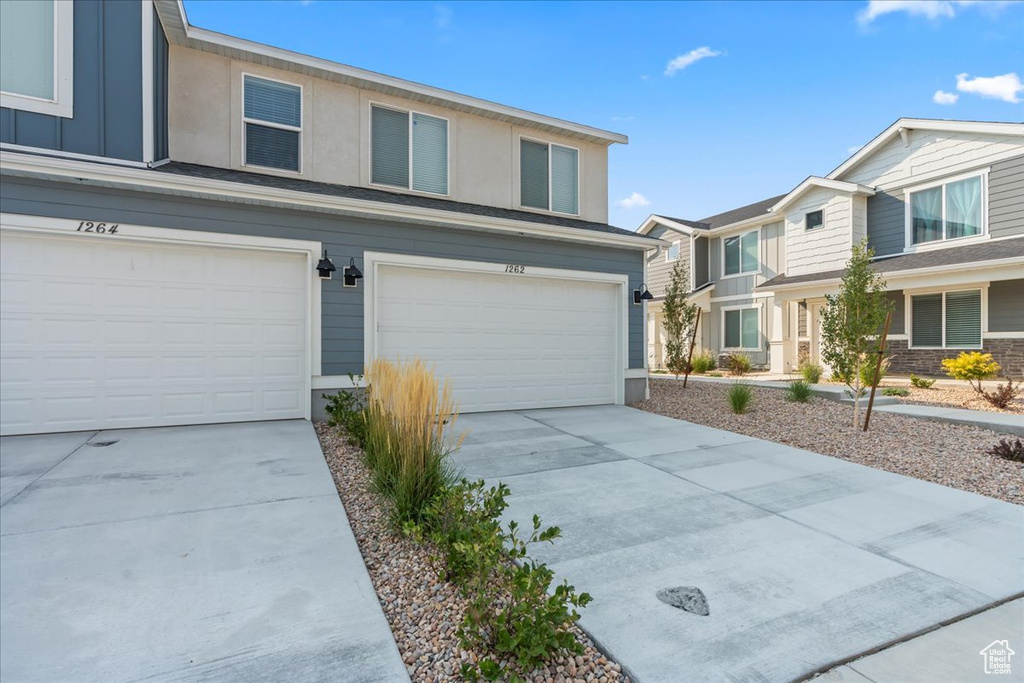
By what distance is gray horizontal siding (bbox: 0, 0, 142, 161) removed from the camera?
5.92 metres

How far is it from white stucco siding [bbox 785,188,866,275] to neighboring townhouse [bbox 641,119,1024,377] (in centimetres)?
3

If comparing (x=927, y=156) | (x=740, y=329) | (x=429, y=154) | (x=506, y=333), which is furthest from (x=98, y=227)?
(x=740, y=329)

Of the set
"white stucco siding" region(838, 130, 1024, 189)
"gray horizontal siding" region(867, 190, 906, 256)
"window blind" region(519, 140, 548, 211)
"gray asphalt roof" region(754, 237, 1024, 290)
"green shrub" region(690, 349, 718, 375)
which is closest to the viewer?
"window blind" region(519, 140, 548, 211)

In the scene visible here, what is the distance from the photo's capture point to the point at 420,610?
2.50 meters

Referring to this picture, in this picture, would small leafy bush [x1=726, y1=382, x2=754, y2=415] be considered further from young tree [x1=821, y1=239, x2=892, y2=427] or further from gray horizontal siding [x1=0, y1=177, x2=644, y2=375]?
gray horizontal siding [x1=0, y1=177, x2=644, y2=375]

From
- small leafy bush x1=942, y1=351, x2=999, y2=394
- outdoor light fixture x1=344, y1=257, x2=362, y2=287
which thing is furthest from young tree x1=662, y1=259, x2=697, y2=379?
outdoor light fixture x1=344, y1=257, x2=362, y2=287

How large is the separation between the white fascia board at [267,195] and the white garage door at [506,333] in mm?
770

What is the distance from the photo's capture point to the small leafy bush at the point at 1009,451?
5.20 metres

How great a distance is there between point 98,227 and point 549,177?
7.02 meters

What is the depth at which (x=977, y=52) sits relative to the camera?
11.4 meters

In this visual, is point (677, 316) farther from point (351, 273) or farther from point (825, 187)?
point (351, 273)

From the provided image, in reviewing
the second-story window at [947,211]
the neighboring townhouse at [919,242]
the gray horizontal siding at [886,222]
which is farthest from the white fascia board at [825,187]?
the second-story window at [947,211]

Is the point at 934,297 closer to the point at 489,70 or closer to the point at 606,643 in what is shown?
the point at 489,70

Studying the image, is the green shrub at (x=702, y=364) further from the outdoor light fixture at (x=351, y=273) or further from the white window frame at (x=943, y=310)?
the outdoor light fixture at (x=351, y=273)
